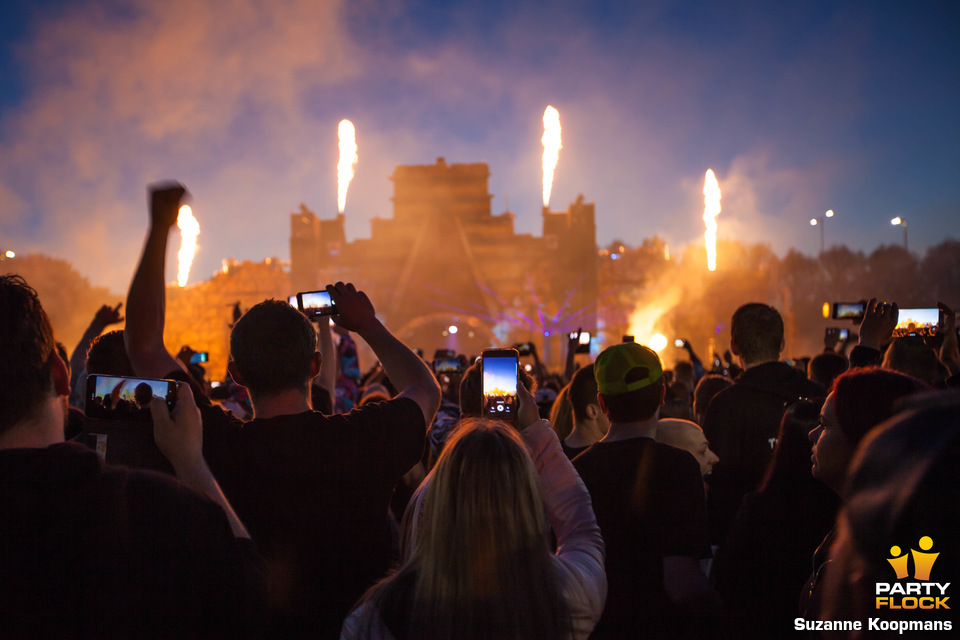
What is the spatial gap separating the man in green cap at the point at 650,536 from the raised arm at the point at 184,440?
4.74 ft

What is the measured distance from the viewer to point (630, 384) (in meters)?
2.82

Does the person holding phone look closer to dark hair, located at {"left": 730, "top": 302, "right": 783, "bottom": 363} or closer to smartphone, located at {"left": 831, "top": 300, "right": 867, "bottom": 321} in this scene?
dark hair, located at {"left": 730, "top": 302, "right": 783, "bottom": 363}

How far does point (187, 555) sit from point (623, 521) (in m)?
1.66

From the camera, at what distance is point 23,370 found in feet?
4.79

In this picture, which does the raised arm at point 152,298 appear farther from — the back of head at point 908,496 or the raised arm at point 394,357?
the back of head at point 908,496

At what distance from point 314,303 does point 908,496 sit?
2729 millimetres

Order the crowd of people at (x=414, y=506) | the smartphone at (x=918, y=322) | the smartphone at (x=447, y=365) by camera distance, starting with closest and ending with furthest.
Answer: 1. the crowd of people at (x=414, y=506)
2. the smartphone at (x=918, y=322)
3. the smartphone at (x=447, y=365)

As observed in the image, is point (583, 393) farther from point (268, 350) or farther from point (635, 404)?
point (268, 350)

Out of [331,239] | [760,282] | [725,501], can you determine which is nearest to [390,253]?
[331,239]

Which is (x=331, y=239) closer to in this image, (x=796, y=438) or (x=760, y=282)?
(x=760, y=282)

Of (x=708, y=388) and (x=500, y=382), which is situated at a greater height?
(x=500, y=382)

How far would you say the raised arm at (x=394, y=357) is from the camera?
2.48 meters

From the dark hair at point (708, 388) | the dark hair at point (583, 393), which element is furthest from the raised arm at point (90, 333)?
the dark hair at point (708, 388)

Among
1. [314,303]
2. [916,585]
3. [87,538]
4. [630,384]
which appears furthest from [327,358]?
[916,585]
